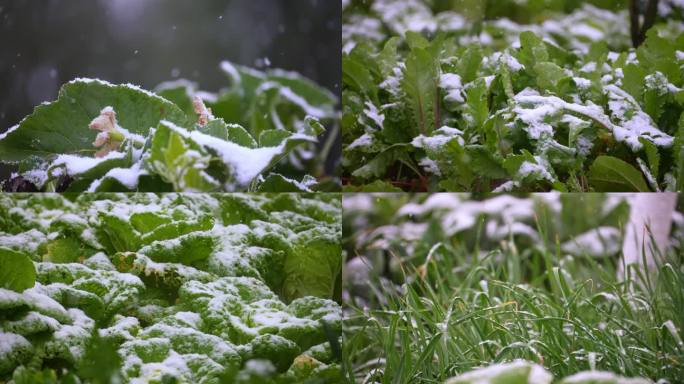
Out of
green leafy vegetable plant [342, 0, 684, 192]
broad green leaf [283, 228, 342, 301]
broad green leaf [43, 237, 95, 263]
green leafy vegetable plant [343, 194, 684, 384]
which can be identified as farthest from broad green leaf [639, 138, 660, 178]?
broad green leaf [43, 237, 95, 263]

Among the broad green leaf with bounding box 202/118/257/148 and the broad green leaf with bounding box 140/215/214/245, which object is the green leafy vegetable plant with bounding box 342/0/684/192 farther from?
the broad green leaf with bounding box 140/215/214/245

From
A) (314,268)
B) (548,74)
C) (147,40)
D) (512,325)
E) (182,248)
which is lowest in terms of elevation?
(512,325)

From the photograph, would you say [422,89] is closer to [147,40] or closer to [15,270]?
[147,40]

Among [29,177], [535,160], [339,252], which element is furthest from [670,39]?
[29,177]

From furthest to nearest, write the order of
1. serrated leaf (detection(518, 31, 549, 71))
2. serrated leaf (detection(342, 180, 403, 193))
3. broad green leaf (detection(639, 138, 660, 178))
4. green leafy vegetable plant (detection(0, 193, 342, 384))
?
serrated leaf (detection(518, 31, 549, 71)) → serrated leaf (detection(342, 180, 403, 193)) → broad green leaf (detection(639, 138, 660, 178)) → green leafy vegetable plant (detection(0, 193, 342, 384))

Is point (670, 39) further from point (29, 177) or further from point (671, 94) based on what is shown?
point (29, 177)

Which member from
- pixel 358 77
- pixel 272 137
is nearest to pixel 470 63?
pixel 358 77

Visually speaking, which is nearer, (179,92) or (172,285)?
(172,285)
